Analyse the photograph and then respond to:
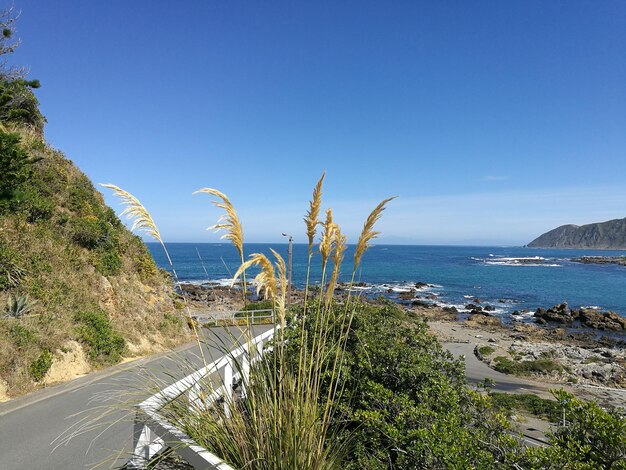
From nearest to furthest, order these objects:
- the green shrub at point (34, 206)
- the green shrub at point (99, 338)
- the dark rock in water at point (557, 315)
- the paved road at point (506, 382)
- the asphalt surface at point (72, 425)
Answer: the asphalt surface at point (72, 425) < the green shrub at point (99, 338) < the green shrub at point (34, 206) < the paved road at point (506, 382) < the dark rock in water at point (557, 315)

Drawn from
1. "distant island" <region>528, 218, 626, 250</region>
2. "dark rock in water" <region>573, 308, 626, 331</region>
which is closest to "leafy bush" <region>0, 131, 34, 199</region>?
"dark rock in water" <region>573, 308, 626, 331</region>

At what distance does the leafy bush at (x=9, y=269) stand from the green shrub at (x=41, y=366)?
6.72ft

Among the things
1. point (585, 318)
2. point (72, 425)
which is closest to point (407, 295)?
point (585, 318)

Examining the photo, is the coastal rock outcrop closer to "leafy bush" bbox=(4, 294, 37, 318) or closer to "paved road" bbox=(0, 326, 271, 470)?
"paved road" bbox=(0, 326, 271, 470)

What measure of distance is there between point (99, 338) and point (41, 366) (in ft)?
6.08

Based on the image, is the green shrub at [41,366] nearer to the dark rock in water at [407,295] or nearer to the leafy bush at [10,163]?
the leafy bush at [10,163]

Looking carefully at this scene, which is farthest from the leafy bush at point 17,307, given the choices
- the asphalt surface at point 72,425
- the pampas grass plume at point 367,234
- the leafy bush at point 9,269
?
the pampas grass plume at point 367,234

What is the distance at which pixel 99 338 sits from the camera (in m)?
8.96

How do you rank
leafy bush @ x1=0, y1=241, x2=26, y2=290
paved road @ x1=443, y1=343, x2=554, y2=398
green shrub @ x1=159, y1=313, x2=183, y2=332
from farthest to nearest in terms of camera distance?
paved road @ x1=443, y1=343, x2=554, y2=398 → green shrub @ x1=159, y1=313, x2=183, y2=332 → leafy bush @ x1=0, y1=241, x2=26, y2=290

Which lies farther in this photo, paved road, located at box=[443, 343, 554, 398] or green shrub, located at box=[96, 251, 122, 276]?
paved road, located at box=[443, 343, 554, 398]

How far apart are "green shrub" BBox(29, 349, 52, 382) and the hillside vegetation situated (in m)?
0.02

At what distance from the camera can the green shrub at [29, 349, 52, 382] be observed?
275 inches

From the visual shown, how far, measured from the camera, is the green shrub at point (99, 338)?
8.60 m

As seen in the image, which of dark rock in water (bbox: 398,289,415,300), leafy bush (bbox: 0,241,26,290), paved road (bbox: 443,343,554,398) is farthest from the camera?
dark rock in water (bbox: 398,289,415,300)
